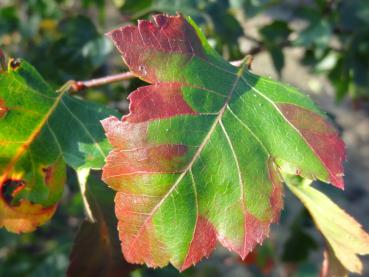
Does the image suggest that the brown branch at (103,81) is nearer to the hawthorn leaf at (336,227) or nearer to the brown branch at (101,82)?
the brown branch at (101,82)

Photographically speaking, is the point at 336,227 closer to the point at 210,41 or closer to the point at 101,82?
the point at 101,82

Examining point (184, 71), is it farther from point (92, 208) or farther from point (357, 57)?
point (357, 57)

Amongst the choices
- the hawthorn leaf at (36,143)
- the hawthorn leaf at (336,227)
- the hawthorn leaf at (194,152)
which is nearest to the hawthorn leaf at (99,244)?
the hawthorn leaf at (36,143)

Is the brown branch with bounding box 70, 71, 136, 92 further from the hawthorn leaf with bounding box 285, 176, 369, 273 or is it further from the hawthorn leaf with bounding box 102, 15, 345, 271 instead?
the hawthorn leaf with bounding box 285, 176, 369, 273

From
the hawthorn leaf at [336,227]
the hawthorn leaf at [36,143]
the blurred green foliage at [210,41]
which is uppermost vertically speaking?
the hawthorn leaf at [36,143]

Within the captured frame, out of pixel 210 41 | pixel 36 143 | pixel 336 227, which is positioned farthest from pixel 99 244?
pixel 210 41

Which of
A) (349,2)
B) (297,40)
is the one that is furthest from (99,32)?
(349,2)
